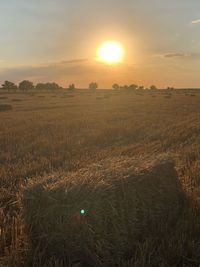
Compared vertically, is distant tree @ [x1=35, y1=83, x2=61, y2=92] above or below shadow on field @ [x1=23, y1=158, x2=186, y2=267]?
below

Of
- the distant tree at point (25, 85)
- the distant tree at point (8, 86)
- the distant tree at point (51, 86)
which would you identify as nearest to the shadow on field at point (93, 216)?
the distant tree at point (25, 85)

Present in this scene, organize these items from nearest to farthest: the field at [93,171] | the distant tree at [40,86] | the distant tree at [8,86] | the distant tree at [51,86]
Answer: the field at [93,171] < the distant tree at [8,86] < the distant tree at [51,86] < the distant tree at [40,86]

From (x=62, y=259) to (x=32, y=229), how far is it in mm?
581

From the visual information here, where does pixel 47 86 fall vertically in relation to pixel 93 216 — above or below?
below

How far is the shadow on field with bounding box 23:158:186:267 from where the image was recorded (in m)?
3.68

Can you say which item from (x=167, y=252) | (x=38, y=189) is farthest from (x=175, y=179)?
(x=38, y=189)

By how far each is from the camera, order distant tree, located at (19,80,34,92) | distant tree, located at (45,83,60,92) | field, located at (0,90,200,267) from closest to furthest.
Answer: field, located at (0,90,200,267), distant tree, located at (19,80,34,92), distant tree, located at (45,83,60,92)

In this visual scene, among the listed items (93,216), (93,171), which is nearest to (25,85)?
(93,171)

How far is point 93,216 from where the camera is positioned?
371 centimetres

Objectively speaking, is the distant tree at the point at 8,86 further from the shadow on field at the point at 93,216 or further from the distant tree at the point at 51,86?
the shadow on field at the point at 93,216

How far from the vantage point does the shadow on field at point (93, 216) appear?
368 cm

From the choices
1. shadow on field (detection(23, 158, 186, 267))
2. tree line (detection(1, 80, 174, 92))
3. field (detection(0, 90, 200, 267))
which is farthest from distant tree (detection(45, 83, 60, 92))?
shadow on field (detection(23, 158, 186, 267))

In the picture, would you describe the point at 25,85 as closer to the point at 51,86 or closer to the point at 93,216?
the point at 51,86

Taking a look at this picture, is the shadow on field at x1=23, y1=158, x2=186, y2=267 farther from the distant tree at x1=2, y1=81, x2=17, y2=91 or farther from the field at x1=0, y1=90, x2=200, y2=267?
the distant tree at x1=2, y1=81, x2=17, y2=91
